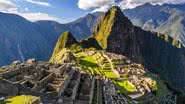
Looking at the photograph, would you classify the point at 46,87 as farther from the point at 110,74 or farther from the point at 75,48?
the point at 75,48

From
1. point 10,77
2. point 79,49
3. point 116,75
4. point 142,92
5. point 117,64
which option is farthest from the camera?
point 79,49

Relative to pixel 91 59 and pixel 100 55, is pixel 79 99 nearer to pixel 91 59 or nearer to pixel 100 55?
pixel 91 59

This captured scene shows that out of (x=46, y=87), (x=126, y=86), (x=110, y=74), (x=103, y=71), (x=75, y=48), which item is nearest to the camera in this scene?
(x=46, y=87)

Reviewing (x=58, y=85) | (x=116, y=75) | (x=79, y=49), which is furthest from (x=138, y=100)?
(x=79, y=49)

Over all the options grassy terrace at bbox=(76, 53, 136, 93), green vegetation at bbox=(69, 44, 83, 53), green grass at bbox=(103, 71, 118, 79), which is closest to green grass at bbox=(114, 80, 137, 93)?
grassy terrace at bbox=(76, 53, 136, 93)

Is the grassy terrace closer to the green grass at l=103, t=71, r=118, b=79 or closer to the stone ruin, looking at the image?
the green grass at l=103, t=71, r=118, b=79

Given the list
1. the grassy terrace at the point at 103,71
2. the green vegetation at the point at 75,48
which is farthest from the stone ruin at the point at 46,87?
the green vegetation at the point at 75,48

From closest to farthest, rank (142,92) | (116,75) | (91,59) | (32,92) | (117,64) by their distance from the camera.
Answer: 1. (32,92)
2. (142,92)
3. (116,75)
4. (117,64)
5. (91,59)

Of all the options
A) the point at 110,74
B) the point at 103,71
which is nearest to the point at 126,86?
the point at 110,74

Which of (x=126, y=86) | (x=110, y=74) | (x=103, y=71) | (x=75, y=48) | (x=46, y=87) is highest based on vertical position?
(x=75, y=48)
